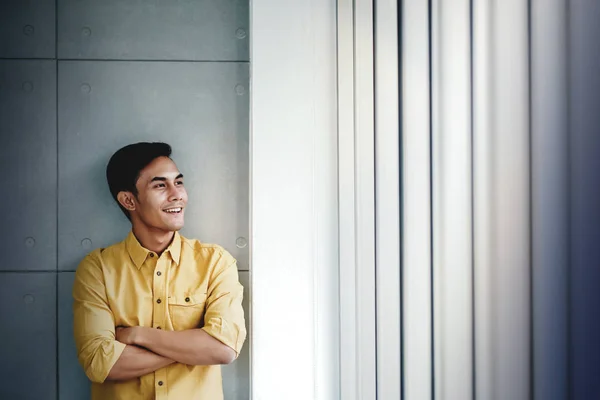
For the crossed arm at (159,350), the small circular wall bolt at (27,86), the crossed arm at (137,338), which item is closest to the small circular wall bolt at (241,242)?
the crossed arm at (137,338)

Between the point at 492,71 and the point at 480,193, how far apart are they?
0.16 m

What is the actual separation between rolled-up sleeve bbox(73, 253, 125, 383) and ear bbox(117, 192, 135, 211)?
0.20 meters

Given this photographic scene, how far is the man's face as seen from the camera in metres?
1.63

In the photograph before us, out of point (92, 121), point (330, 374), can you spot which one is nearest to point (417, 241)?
point (330, 374)

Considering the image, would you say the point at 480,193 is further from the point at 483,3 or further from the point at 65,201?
the point at 65,201

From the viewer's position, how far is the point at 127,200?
1.65m

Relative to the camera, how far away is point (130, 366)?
5.09 feet

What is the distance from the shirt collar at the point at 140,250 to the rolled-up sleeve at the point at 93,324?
118 mm

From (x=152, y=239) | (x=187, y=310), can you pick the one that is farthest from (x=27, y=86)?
(x=187, y=310)

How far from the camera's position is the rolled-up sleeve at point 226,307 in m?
1.60

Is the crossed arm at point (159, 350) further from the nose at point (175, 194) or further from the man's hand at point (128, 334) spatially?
the nose at point (175, 194)

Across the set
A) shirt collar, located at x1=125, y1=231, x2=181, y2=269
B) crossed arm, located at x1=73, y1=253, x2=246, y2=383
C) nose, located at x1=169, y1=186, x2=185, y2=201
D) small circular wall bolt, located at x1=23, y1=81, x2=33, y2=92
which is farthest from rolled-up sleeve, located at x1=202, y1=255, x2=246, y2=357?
small circular wall bolt, located at x1=23, y1=81, x2=33, y2=92

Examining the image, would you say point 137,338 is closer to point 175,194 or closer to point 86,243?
point 86,243

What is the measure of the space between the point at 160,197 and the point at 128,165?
16cm
